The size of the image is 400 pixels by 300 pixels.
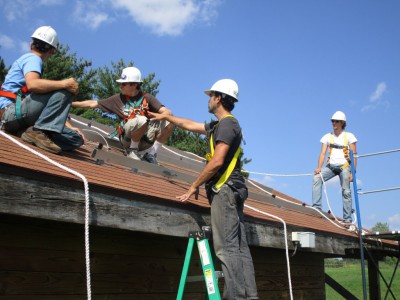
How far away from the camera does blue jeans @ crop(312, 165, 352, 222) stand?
7203mm

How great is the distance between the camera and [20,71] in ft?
13.1

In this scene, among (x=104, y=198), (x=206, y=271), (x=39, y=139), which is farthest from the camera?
(x=39, y=139)

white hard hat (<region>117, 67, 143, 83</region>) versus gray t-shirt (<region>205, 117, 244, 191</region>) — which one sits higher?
white hard hat (<region>117, 67, 143, 83</region>)

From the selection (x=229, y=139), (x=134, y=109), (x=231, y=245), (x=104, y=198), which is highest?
(x=134, y=109)

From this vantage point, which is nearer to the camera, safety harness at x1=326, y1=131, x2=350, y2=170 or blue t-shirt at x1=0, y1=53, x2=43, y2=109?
blue t-shirt at x1=0, y1=53, x2=43, y2=109

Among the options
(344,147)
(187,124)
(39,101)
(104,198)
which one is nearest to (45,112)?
(39,101)

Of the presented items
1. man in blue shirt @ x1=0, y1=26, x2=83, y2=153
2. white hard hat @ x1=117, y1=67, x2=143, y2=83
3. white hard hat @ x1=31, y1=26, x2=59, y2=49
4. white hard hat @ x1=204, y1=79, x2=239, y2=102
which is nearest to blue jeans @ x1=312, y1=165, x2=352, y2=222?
white hard hat @ x1=117, y1=67, x2=143, y2=83

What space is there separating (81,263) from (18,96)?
1.38 meters

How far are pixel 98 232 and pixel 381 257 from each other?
6.67m

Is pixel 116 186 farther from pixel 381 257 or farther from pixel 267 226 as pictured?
pixel 381 257

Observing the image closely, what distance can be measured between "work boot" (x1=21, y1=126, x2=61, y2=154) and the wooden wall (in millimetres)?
621

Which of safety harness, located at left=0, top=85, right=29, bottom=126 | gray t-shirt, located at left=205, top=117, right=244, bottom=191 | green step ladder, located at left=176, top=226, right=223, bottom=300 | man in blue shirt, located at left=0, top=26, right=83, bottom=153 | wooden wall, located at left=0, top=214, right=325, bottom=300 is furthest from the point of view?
safety harness, located at left=0, top=85, right=29, bottom=126

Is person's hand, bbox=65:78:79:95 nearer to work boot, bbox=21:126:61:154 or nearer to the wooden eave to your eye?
work boot, bbox=21:126:61:154

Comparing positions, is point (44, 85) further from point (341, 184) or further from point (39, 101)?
point (341, 184)
